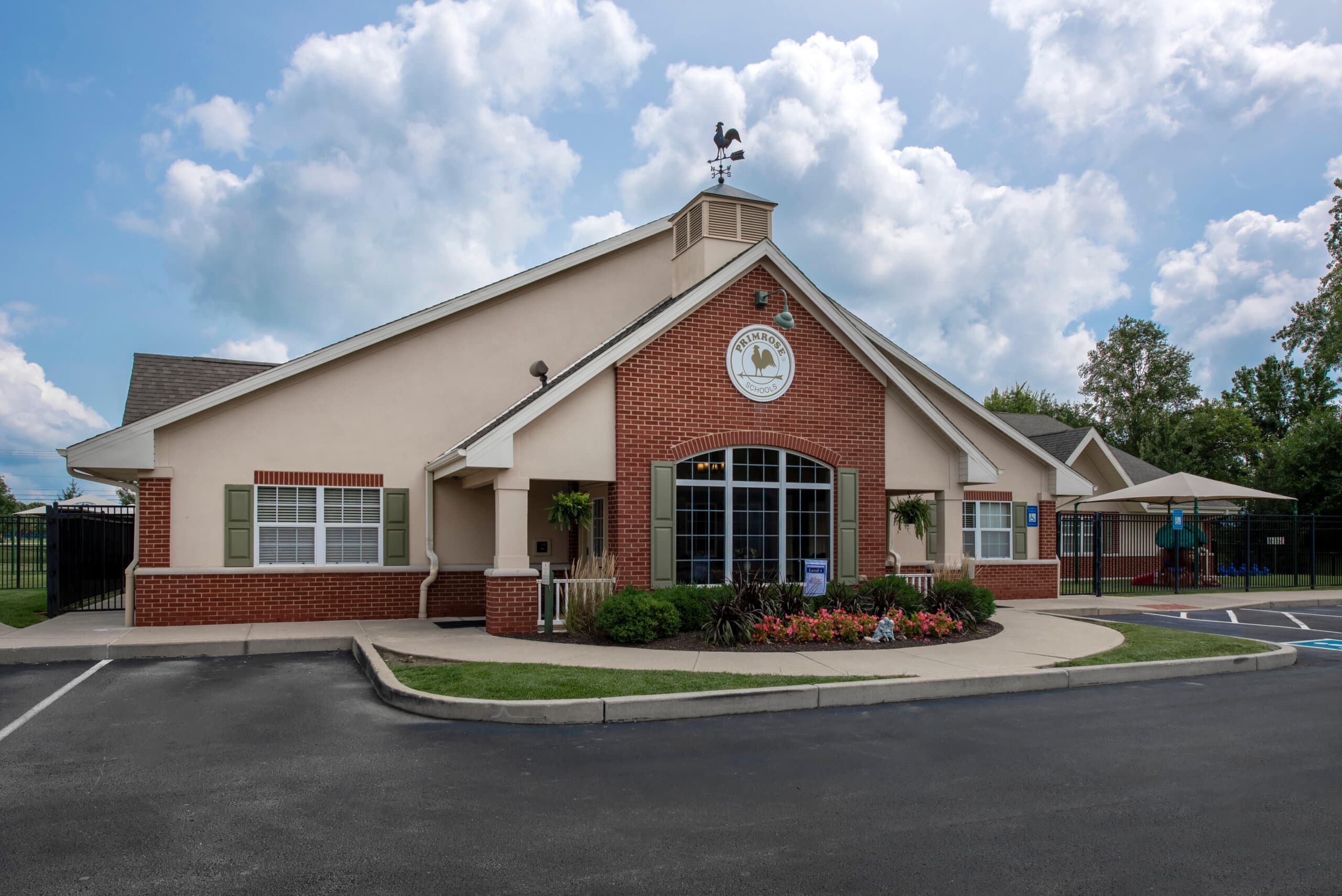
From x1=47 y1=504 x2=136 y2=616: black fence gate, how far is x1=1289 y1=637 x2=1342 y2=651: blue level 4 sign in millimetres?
18084

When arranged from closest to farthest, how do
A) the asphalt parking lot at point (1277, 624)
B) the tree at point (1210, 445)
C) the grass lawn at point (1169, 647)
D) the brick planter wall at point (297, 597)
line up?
the grass lawn at point (1169, 647), the asphalt parking lot at point (1277, 624), the brick planter wall at point (297, 597), the tree at point (1210, 445)

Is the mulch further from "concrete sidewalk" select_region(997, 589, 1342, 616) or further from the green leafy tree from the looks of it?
the green leafy tree

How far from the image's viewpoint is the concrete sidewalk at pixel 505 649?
1105 cm

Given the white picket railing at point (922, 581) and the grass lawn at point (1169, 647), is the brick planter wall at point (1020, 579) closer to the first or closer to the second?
the white picket railing at point (922, 581)

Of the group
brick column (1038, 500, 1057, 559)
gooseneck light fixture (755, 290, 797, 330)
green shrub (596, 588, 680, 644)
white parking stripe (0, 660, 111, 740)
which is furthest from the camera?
brick column (1038, 500, 1057, 559)

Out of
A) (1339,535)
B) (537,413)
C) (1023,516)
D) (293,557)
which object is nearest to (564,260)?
(537,413)

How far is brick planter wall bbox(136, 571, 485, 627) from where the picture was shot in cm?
1472

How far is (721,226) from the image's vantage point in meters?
17.1

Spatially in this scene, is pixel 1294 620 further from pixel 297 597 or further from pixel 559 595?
pixel 297 597

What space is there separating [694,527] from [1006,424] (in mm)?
9653

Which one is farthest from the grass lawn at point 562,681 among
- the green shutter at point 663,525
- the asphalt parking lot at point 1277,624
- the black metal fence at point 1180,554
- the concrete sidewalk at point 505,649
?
the black metal fence at point 1180,554

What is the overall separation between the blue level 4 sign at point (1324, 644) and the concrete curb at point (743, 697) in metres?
4.16

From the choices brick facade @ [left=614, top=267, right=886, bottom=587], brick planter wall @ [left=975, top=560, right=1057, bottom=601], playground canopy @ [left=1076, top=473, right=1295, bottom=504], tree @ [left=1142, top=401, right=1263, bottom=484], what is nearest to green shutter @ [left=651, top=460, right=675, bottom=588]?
brick facade @ [left=614, top=267, right=886, bottom=587]

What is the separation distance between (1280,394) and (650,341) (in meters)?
54.5
